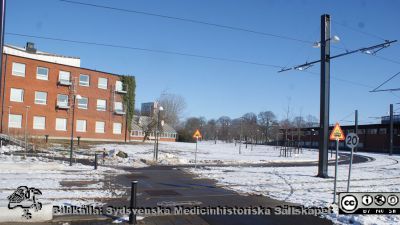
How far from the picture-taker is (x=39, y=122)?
5766 cm

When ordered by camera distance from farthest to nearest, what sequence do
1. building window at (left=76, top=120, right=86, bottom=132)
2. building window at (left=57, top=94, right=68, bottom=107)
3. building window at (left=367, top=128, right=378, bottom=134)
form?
building window at (left=367, top=128, right=378, bottom=134) < building window at (left=76, top=120, right=86, bottom=132) < building window at (left=57, top=94, right=68, bottom=107)

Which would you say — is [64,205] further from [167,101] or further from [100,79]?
[167,101]

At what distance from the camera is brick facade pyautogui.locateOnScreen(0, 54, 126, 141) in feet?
180

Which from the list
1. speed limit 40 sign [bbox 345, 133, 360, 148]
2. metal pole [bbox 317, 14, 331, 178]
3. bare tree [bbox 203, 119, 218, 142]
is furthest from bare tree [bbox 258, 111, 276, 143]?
speed limit 40 sign [bbox 345, 133, 360, 148]

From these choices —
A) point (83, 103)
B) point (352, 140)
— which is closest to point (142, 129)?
point (83, 103)

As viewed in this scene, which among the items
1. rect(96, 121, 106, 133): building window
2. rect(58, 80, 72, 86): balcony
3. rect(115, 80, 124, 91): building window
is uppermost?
rect(115, 80, 124, 91): building window

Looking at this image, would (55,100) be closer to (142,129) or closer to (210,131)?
(142,129)

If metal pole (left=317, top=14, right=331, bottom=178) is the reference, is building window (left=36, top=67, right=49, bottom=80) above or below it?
above

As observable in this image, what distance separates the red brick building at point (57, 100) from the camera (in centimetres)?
5500

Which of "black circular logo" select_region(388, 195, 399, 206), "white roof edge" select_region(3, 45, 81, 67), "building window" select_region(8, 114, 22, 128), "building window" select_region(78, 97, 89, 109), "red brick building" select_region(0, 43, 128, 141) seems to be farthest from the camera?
"white roof edge" select_region(3, 45, 81, 67)

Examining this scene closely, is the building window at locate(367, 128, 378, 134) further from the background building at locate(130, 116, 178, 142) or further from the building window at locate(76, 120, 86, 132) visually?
the building window at locate(76, 120, 86, 132)

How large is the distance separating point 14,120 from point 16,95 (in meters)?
3.20

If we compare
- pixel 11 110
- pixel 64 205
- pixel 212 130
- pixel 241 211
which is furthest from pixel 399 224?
pixel 212 130

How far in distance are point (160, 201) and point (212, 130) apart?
16737 centimetres
